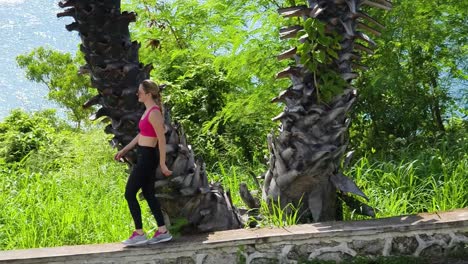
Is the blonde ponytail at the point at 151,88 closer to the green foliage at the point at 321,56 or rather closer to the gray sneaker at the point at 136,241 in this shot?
the gray sneaker at the point at 136,241

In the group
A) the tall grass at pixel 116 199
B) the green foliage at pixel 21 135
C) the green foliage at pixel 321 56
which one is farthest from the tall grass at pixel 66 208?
the green foliage at pixel 21 135

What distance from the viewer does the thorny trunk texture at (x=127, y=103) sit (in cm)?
591

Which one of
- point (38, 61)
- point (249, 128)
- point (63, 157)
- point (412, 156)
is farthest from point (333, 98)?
point (38, 61)

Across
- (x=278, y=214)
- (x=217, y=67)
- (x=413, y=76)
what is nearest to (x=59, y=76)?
(x=217, y=67)

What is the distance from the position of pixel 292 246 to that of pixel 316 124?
1.18 metres

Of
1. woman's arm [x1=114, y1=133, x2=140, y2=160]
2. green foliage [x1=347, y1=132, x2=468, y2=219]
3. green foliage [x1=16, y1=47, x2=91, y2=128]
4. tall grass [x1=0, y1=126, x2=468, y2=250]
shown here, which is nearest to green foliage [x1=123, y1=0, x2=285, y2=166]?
tall grass [x1=0, y1=126, x2=468, y2=250]

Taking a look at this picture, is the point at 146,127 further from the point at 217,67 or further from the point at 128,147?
the point at 217,67

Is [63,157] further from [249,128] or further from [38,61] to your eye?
[38,61]

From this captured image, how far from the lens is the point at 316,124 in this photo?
6.39m

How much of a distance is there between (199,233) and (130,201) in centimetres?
72

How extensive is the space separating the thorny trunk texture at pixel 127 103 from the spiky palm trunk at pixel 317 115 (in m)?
0.69

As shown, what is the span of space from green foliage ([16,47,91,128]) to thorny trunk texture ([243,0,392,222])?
106 feet

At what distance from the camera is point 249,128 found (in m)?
11.1

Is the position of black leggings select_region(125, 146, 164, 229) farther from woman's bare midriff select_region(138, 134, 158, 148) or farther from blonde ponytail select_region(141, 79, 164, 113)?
blonde ponytail select_region(141, 79, 164, 113)
